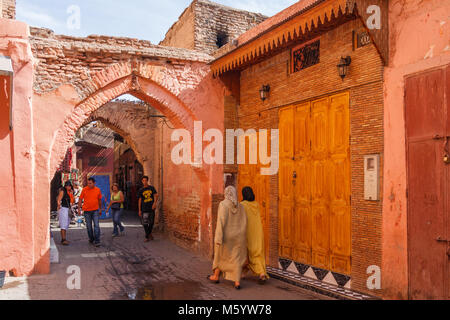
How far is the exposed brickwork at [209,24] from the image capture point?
416 inches

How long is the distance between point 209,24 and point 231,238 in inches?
269

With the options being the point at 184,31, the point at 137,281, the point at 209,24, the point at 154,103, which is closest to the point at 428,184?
the point at 137,281

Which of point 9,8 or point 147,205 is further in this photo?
point 9,8

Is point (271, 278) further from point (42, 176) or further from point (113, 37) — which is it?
point (113, 37)

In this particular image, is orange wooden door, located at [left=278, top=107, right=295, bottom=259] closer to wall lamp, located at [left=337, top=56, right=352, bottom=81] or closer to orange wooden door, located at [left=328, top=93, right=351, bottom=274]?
orange wooden door, located at [left=328, top=93, right=351, bottom=274]

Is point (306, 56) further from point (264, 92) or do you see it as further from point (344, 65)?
point (264, 92)

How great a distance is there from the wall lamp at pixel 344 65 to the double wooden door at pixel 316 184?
0.90 ft

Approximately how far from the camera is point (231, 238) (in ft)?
18.7

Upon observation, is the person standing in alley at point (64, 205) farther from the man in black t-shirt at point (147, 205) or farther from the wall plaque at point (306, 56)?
the wall plaque at point (306, 56)

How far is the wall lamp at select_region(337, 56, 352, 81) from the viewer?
17.6 feet

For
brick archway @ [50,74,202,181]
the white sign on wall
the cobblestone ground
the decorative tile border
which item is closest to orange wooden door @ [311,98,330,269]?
the decorative tile border

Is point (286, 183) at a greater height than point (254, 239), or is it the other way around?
point (286, 183)

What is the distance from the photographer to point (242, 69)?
8.05 m

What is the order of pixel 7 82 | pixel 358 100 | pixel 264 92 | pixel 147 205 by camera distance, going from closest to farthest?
pixel 358 100
pixel 7 82
pixel 264 92
pixel 147 205
